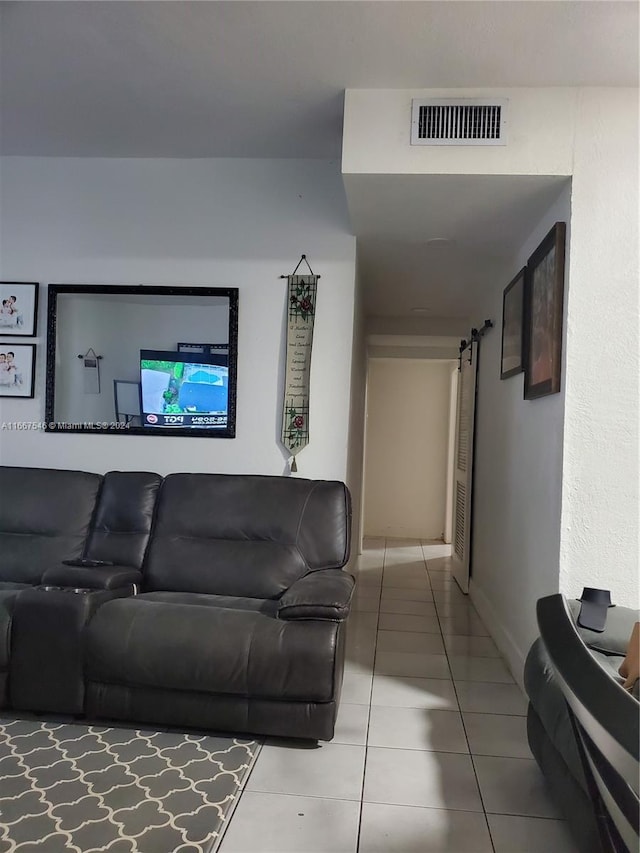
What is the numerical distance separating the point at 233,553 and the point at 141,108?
204 centimetres

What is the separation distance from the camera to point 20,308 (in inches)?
138

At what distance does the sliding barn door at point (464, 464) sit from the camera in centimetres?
486

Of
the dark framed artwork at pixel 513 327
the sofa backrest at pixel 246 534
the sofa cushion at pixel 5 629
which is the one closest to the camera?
the sofa cushion at pixel 5 629

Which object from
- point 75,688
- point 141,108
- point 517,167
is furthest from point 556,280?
point 75,688

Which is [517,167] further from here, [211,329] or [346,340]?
[211,329]

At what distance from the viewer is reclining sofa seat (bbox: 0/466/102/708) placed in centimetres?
294

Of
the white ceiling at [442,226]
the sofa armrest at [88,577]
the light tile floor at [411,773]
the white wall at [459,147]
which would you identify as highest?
the white wall at [459,147]

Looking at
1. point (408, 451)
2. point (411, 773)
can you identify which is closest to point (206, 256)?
point (411, 773)

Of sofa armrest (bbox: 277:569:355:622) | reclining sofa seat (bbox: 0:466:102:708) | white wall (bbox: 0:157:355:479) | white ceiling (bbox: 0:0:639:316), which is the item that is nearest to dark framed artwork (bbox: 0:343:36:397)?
white wall (bbox: 0:157:355:479)

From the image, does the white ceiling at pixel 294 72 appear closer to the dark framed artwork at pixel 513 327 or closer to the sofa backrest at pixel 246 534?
the dark framed artwork at pixel 513 327

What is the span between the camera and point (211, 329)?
3.41 metres

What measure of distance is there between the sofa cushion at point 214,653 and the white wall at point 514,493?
1.01 metres

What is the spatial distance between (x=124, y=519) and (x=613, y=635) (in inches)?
83.9

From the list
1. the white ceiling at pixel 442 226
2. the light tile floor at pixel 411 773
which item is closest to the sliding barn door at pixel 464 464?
the white ceiling at pixel 442 226
